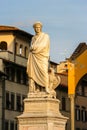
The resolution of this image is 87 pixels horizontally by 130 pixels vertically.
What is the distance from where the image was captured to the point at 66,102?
93.6 m

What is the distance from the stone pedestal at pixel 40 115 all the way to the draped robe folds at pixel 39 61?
2.38ft

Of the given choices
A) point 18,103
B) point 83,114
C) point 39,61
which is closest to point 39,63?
point 39,61

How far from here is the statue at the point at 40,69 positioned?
30094mm

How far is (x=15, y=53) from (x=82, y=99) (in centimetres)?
1882

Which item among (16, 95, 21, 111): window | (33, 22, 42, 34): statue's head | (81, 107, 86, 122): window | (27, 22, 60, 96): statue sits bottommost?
(81, 107, 86, 122): window

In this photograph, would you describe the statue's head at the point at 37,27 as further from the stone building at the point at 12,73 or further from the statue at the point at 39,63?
the stone building at the point at 12,73

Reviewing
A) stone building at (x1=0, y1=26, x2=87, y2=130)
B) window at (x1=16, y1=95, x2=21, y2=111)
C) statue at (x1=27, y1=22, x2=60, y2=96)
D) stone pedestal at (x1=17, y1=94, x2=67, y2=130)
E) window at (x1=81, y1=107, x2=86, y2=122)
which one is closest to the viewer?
stone pedestal at (x1=17, y1=94, x2=67, y2=130)

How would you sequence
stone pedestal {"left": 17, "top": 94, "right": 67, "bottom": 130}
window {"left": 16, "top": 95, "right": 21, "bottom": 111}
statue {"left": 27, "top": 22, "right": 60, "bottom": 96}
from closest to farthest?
1. stone pedestal {"left": 17, "top": 94, "right": 67, "bottom": 130}
2. statue {"left": 27, "top": 22, "right": 60, "bottom": 96}
3. window {"left": 16, "top": 95, "right": 21, "bottom": 111}

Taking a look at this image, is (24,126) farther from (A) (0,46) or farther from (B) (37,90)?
(A) (0,46)

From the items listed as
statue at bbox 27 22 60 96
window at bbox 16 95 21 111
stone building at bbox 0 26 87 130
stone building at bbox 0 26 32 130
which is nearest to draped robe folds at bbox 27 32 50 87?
statue at bbox 27 22 60 96

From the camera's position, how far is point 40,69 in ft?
99.1

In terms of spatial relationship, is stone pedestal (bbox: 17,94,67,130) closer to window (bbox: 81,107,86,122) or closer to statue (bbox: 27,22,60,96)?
statue (bbox: 27,22,60,96)

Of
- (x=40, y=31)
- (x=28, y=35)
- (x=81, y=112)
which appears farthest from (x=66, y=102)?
(x=40, y=31)

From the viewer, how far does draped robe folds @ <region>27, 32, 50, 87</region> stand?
3011 cm
